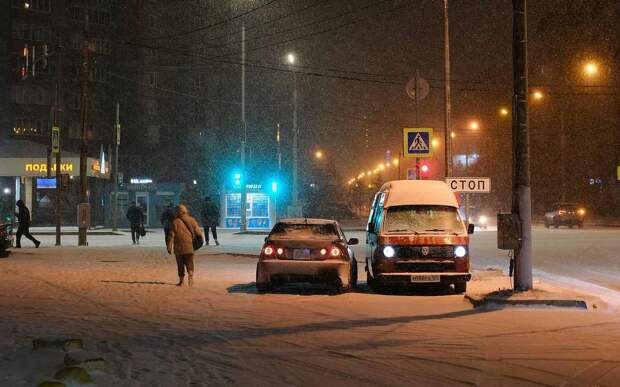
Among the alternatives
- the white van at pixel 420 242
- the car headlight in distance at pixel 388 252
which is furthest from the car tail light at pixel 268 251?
the car headlight in distance at pixel 388 252

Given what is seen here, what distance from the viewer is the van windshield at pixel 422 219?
1511 cm

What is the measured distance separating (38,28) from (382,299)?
59853mm

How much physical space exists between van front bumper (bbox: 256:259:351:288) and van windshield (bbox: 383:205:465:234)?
4.98ft

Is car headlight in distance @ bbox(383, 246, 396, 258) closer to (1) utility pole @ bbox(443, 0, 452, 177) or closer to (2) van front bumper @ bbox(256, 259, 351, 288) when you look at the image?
(2) van front bumper @ bbox(256, 259, 351, 288)

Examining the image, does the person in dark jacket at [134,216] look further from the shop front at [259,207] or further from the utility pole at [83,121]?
the shop front at [259,207]

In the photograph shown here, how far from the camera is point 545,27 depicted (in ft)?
271

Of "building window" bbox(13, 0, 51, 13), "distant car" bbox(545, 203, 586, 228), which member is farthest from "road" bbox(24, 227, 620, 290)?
"building window" bbox(13, 0, 51, 13)

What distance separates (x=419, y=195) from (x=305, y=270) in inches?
126

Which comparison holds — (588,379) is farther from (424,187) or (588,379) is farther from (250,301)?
(424,187)

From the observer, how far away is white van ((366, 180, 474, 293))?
14430mm

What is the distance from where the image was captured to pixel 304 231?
48.0 ft

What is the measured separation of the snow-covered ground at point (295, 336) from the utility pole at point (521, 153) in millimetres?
1315

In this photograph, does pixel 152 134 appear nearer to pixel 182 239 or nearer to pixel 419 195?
pixel 182 239

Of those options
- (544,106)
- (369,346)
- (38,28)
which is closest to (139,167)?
(38,28)
